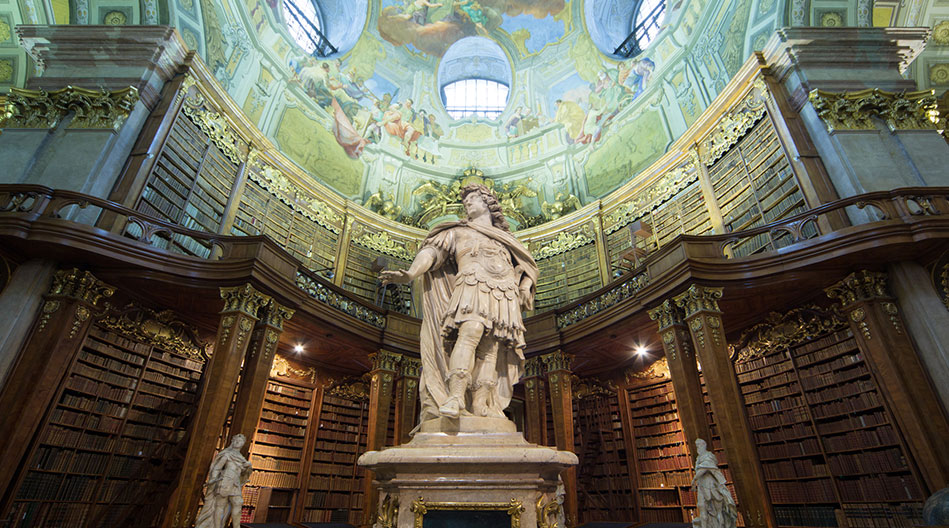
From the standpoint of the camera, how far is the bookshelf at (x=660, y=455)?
7656 millimetres

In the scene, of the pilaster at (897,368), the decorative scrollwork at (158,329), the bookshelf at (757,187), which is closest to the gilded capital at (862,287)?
the pilaster at (897,368)

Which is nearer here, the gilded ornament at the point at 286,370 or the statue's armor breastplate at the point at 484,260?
the statue's armor breastplate at the point at 484,260

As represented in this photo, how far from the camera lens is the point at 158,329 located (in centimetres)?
701

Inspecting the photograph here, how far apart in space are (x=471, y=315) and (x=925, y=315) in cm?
589

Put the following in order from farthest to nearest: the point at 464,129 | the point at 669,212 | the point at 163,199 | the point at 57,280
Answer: the point at 464,129
the point at 669,212
the point at 163,199
the point at 57,280

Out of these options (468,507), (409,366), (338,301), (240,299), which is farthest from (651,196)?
(468,507)

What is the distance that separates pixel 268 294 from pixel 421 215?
253 inches

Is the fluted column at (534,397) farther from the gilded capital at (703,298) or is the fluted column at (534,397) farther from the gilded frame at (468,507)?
the gilded frame at (468,507)

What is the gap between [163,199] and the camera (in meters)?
7.30

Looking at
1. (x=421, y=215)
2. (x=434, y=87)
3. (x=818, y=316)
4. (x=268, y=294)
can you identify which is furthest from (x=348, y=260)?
(x=818, y=316)

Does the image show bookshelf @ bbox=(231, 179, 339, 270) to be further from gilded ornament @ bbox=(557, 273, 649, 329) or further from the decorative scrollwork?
gilded ornament @ bbox=(557, 273, 649, 329)

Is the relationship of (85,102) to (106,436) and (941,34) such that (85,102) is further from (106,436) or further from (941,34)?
(941,34)

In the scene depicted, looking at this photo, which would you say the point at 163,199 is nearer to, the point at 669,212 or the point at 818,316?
the point at 669,212

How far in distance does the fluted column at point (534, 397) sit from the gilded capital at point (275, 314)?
474cm
